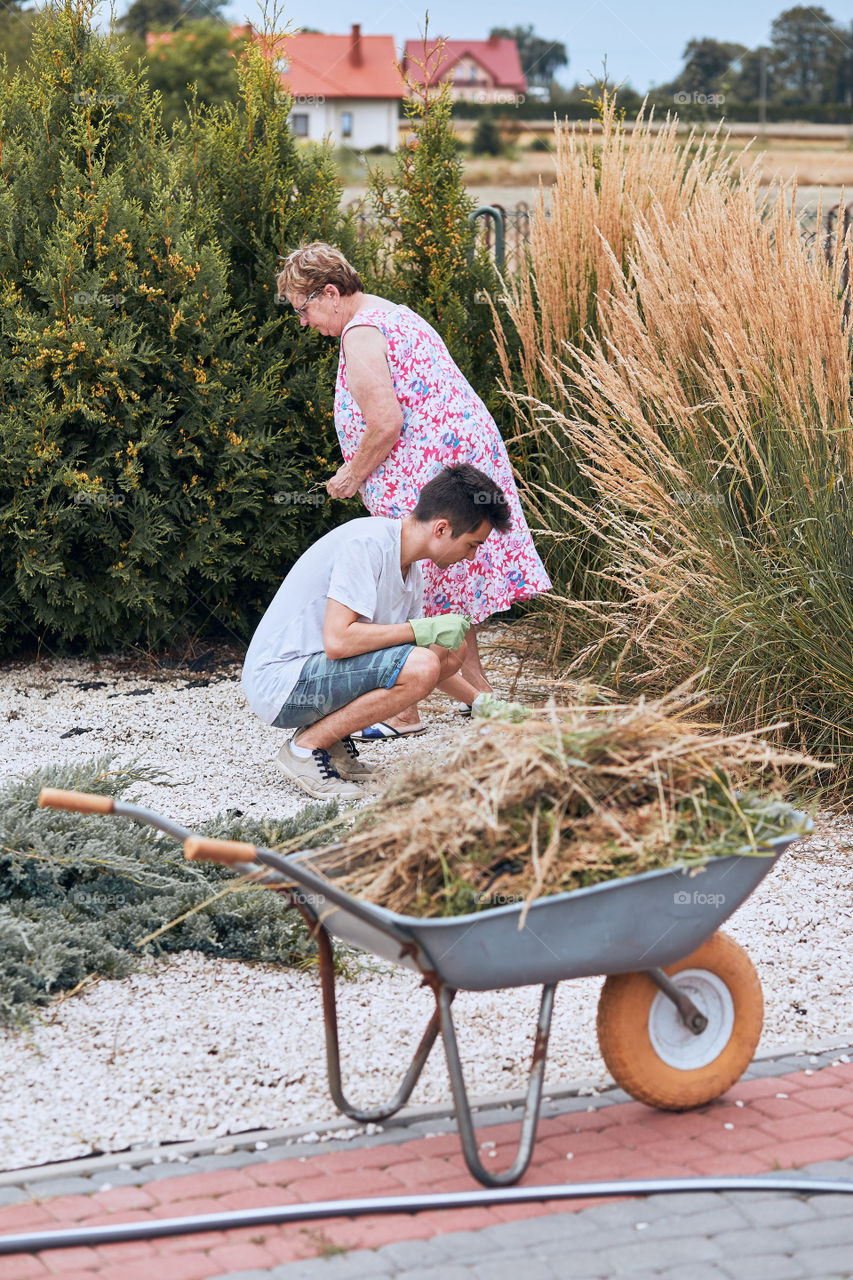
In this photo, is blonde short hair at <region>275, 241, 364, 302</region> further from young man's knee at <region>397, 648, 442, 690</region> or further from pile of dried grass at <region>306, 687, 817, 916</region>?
pile of dried grass at <region>306, 687, 817, 916</region>

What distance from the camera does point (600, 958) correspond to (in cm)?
232

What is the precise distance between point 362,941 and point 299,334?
12.5 feet

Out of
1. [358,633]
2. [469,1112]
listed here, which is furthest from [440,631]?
[469,1112]

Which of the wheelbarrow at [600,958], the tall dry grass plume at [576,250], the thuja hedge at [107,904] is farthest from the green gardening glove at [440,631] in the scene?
the wheelbarrow at [600,958]

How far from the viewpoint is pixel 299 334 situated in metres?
5.70

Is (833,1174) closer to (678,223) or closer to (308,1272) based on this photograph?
(308,1272)

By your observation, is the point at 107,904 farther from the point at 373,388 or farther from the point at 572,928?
the point at 373,388

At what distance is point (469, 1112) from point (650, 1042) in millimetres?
406

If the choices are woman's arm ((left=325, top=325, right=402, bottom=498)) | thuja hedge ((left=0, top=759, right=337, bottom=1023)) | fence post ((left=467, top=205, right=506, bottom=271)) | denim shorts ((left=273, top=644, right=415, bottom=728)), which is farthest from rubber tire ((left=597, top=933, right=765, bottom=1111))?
fence post ((left=467, top=205, right=506, bottom=271))

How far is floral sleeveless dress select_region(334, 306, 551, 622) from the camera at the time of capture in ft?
14.9

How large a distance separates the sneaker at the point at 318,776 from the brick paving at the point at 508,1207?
1.76m

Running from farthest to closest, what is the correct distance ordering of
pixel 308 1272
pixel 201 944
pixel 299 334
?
pixel 299 334 < pixel 201 944 < pixel 308 1272

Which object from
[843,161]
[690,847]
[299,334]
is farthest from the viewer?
[843,161]

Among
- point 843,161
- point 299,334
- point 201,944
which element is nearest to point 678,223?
point 299,334
